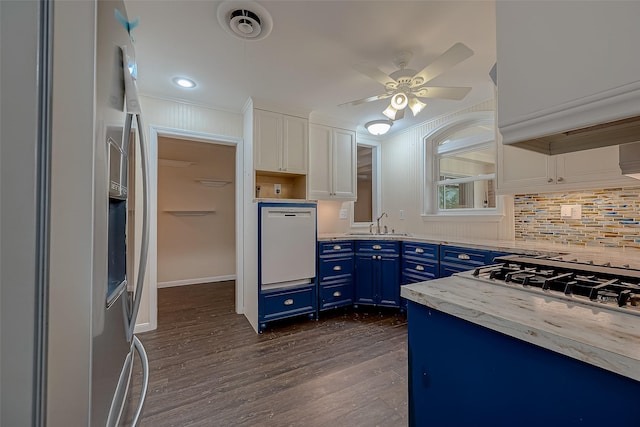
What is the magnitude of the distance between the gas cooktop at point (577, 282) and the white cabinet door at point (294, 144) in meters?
2.42

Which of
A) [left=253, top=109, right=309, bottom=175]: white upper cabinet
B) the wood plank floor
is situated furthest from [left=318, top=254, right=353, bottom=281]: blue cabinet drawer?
[left=253, top=109, right=309, bottom=175]: white upper cabinet

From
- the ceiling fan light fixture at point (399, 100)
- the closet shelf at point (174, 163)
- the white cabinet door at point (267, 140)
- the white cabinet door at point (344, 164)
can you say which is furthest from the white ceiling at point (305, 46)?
the closet shelf at point (174, 163)

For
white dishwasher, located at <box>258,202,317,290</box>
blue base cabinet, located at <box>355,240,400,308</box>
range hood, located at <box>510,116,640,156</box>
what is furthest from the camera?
blue base cabinet, located at <box>355,240,400,308</box>

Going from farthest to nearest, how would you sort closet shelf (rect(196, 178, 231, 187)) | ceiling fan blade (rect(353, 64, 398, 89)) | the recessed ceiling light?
1. closet shelf (rect(196, 178, 231, 187))
2. the recessed ceiling light
3. ceiling fan blade (rect(353, 64, 398, 89))

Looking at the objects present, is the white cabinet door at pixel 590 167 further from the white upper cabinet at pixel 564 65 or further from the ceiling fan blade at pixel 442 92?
the white upper cabinet at pixel 564 65

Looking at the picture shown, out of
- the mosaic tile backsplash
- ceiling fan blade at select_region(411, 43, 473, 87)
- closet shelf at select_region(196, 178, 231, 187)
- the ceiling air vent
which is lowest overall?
the mosaic tile backsplash

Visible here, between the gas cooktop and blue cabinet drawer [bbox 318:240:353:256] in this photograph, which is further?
blue cabinet drawer [bbox 318:240:353:256]

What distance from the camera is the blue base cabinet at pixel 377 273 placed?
3.18 m

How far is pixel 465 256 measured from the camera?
2.52 m

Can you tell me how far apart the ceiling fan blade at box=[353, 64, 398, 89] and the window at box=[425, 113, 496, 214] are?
5.45 ft

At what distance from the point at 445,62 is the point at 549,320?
176 centimetres

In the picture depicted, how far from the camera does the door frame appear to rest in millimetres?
2787

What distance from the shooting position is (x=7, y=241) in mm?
399

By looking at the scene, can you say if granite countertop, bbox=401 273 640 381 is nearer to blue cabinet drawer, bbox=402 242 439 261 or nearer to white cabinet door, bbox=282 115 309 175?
blue cabinet drawer, bbox=402 242 439 261
